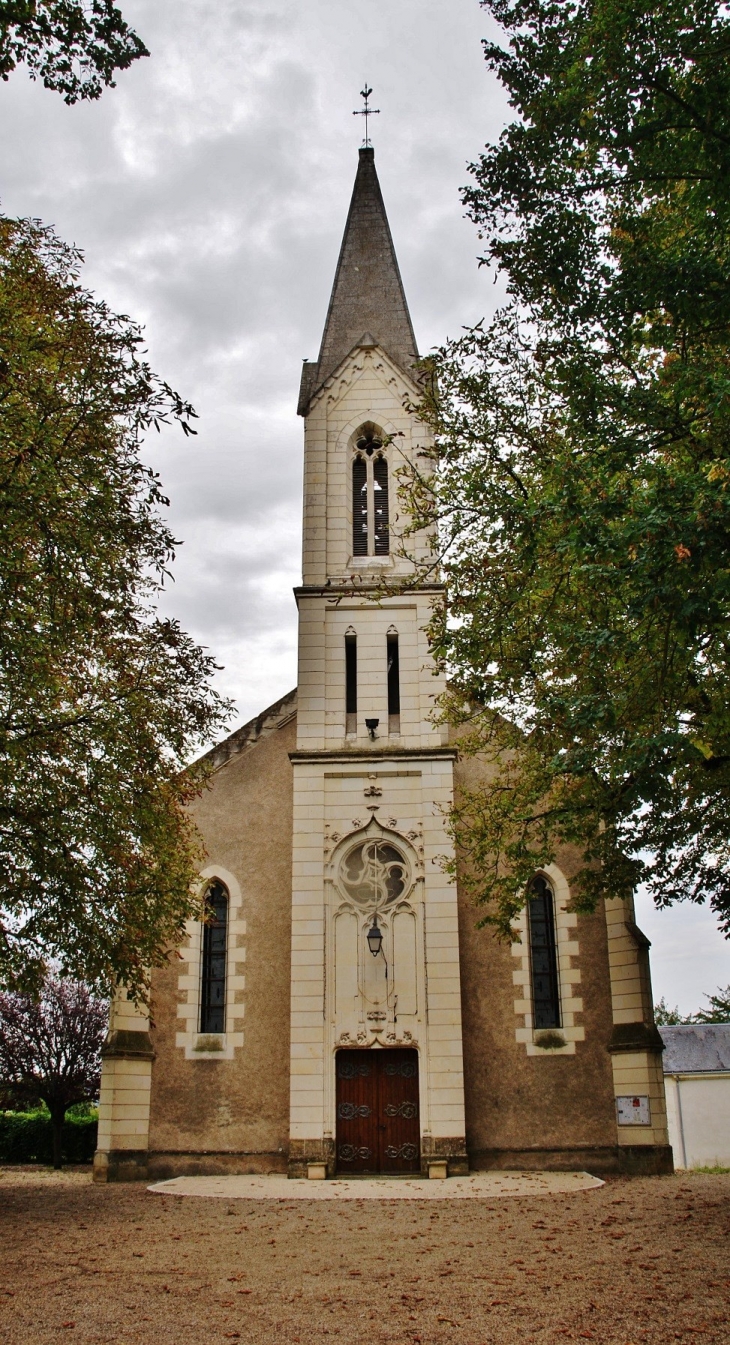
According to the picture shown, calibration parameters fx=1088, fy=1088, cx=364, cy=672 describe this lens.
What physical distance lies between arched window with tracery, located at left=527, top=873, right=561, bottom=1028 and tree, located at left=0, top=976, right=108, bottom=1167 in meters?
10.5

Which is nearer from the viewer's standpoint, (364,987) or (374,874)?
(364,987)

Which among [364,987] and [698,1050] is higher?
[364,987]

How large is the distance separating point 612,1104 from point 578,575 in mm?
11348

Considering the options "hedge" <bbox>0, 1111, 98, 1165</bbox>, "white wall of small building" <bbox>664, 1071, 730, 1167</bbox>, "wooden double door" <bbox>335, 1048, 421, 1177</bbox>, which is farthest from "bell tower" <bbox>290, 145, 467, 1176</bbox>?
"white wall of small building" <bbox>664, 1071, 730, 1167</bbox>

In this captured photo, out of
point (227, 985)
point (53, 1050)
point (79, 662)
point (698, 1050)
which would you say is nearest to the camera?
point (79, 662)

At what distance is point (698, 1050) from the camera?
113 ft

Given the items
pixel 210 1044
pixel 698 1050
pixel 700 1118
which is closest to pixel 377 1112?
pixel 210 1044

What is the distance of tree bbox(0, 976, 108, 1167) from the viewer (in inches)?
912

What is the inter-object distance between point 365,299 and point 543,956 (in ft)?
47.1

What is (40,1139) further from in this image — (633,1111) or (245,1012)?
(633,1111)

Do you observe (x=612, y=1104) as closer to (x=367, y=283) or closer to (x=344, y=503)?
(x=344, y=503)

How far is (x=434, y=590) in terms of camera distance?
2056 centimetres

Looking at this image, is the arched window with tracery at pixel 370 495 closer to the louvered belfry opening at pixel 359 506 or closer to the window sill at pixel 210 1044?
the louvered belfry opening at pixel 359 506

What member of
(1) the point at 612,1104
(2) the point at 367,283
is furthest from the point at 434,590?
(1) the point at 612,1104
